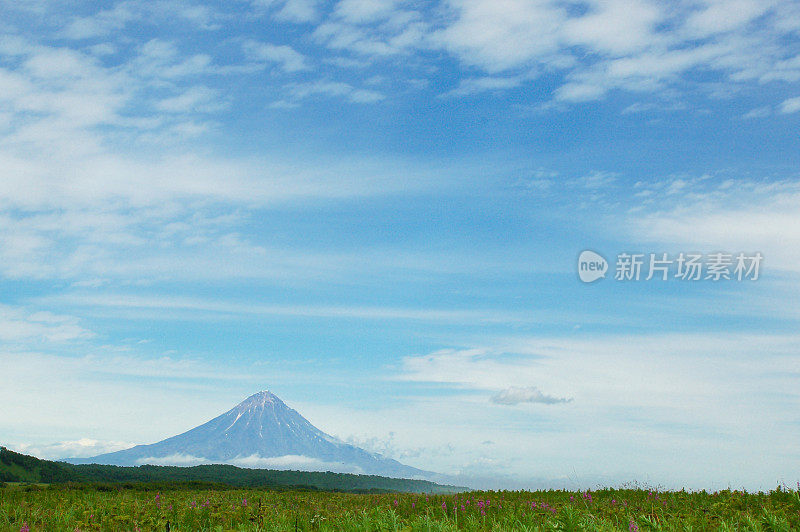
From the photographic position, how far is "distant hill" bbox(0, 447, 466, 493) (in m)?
53.5

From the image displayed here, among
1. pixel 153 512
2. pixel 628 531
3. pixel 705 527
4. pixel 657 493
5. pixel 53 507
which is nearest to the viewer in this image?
pixel 628 531

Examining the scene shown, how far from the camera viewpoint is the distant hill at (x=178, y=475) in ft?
176

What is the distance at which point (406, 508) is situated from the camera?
1531 cm

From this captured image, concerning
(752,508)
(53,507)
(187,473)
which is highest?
(752,508)

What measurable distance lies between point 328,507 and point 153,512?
16.1 feet

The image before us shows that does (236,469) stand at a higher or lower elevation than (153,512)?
lower

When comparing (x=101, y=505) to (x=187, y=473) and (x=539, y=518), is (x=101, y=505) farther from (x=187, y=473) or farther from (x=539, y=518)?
(x=187, y=473)

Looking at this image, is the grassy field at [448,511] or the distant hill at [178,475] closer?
the grassy field at [448,511]

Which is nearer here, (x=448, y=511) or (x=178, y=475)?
(x=448, y=511)

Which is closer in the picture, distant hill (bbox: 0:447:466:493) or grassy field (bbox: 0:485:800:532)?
grassy field (bbox: 0:485:800:532)

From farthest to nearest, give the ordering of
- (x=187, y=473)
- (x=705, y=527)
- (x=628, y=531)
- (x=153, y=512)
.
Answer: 1. (x=187, y=473)
2. (x=153, y=512)
3. (x=705, y=527)
4. (x=628, y=531)

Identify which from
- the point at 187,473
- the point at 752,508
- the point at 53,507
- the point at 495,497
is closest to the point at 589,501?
the point at 495,497

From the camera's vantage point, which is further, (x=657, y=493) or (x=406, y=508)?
(x=657, y=493)

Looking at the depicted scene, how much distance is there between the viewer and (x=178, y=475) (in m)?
95.1
